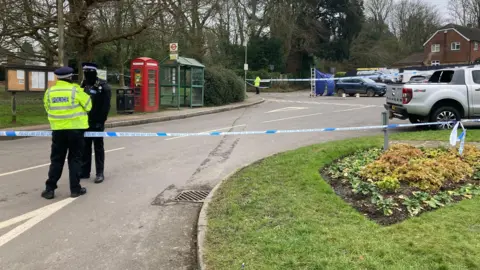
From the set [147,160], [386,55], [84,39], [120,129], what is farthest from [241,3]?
[147,160]

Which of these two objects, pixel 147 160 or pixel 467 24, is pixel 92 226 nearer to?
pixel 147 160

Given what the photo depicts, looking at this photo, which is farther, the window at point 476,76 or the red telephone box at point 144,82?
the red telephone box at point 144,82

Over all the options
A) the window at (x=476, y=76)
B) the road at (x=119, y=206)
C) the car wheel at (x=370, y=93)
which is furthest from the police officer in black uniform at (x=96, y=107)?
the car wheel at (x=370, y=93)

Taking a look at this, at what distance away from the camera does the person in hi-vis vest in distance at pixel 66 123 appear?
5.96 meters

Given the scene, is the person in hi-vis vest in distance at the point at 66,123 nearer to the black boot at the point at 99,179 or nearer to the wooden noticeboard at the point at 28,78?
the black boot at the point at 99,179

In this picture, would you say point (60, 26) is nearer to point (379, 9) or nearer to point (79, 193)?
point (79, 193)

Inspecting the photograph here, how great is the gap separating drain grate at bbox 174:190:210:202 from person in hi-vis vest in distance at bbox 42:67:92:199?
59.0 inches

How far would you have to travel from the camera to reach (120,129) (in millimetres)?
14578

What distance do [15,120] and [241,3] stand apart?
36.8 metres

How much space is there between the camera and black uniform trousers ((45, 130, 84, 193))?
238 inches

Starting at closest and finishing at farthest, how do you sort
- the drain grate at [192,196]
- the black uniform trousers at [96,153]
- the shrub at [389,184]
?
1. the shrub at [389,184]
2. the drain grate at [192,196]
3. the black uniform trousers at [96,153]

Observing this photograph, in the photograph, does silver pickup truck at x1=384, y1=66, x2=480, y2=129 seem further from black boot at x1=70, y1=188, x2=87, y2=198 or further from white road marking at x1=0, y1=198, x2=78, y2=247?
white road marking at x1=0, y1=198, x2=78, y2=247

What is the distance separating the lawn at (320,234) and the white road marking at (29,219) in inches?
82.9

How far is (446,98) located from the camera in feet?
37.5
